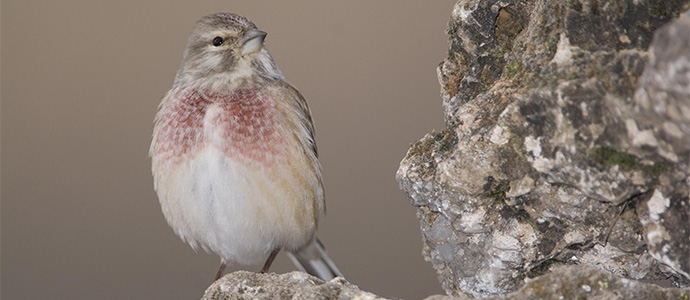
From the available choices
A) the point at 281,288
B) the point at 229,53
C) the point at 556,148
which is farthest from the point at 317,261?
the point at 556,148

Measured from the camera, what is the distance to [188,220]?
271cm

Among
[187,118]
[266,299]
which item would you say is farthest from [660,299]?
[187,118]

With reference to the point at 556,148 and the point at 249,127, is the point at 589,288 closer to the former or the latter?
the point at 556,148

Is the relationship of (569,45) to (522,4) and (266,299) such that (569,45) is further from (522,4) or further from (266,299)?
(266,299)

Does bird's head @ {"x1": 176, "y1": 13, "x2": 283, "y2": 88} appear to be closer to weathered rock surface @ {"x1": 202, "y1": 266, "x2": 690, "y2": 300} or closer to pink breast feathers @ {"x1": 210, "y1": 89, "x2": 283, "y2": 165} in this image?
pink breast feathers @ {"x1": 210, "y1": 89, "x2": 283, "y2": 165}

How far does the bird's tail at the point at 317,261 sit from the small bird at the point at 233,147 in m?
0.30

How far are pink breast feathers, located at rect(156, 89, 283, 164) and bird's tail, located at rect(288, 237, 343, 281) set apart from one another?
664mm

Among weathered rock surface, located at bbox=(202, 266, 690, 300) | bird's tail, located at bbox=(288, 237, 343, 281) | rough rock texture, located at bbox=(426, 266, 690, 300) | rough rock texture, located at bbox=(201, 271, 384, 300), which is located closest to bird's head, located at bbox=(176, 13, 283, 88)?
bird's tail, located at bbox=(288, 237, 343, 281)

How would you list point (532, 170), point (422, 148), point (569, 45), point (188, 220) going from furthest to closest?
point (188, 220)
point (422, 148)
point (532, 170)
point (569, 45)

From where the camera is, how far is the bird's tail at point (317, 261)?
3.13 meters

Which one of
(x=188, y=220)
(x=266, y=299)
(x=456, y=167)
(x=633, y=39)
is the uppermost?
(x=633, y=39)

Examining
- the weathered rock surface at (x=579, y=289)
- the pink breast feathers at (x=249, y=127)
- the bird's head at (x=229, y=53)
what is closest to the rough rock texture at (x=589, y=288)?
the weathered rock surface at (x=579, y=289)

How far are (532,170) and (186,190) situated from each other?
4.52ft

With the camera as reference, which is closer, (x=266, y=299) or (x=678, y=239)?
(x=678, y=239)
